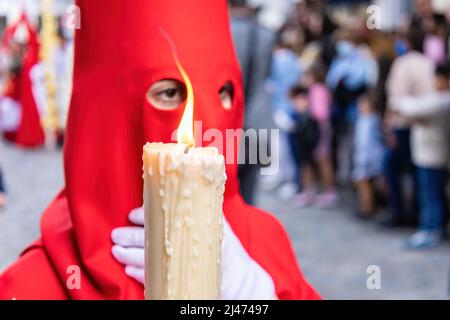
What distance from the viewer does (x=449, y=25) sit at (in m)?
6.38

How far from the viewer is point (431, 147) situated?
5.32 meters

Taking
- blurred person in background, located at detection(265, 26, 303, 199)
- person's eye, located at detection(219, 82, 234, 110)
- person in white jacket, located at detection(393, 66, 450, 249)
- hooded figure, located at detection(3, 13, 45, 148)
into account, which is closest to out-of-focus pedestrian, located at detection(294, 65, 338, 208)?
blurred person in background, located at detection(265, 26, 303, 199)

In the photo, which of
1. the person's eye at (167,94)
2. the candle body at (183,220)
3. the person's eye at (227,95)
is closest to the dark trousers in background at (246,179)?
the person's eye at (227,95)

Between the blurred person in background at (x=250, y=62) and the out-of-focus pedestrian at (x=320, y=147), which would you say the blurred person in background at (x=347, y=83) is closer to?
the out-of-focus pedestrian at (x=320, y=147)

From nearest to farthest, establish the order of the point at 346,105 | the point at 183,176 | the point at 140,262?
the point at 183,176
the point at 140,262
the point at 346,105

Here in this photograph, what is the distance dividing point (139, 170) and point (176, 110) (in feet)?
0.46

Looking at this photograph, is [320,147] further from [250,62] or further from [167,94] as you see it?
[167,94]

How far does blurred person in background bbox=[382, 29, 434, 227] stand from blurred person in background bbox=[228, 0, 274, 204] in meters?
1.75

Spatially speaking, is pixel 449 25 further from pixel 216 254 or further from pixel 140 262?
pixel 216 254

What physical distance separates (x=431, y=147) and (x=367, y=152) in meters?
0.98

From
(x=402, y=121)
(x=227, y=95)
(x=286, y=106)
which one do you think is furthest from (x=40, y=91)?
(x=227, y=95)

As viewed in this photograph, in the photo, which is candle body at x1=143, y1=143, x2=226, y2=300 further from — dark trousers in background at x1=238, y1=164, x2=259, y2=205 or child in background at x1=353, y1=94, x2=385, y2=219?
child in background at x1=353, y1=94, x2=385, y2=219
